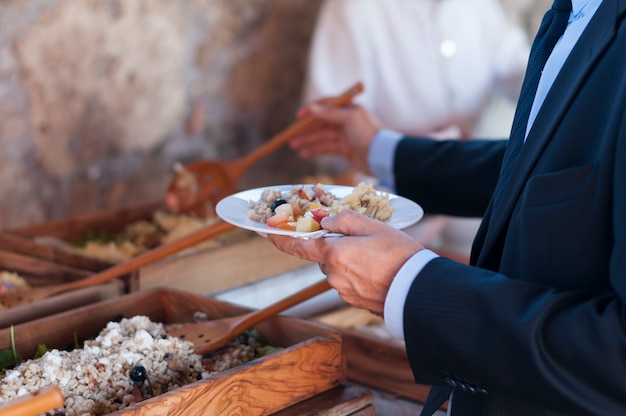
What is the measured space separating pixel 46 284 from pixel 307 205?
1009mm

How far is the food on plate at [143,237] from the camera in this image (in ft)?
7.16

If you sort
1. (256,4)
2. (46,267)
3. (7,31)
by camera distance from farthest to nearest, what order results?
1. (256,4)
2. (7,31)
3. (46,267)

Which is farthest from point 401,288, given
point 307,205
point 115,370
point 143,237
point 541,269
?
point 143,237

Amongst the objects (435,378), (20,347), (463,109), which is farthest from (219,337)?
(463,109)

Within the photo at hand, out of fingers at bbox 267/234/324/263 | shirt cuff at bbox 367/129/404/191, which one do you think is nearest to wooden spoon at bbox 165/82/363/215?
shirt cuff at bbox 367/129/404/191

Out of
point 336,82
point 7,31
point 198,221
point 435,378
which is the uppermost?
point 7,31

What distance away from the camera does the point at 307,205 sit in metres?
1.27

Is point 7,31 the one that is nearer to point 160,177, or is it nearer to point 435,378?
point 160,177

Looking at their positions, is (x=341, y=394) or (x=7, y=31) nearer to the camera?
(x=341, y=394)

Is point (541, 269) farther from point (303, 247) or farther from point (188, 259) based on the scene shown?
point (188, 259)

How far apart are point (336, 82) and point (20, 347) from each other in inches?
71.5

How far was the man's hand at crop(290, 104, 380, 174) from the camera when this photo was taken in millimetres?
2145

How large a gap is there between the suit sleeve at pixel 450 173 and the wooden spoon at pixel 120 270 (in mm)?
522

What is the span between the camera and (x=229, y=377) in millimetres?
1179
